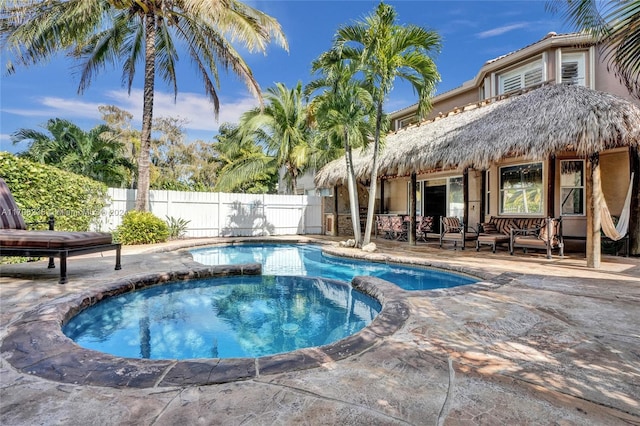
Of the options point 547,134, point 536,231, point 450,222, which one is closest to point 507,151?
point 547,134

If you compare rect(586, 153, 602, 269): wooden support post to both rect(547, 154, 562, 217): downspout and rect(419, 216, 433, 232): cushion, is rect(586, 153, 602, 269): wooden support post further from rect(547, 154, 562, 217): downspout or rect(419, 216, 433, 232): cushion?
rect(419, 216, 433, 232): cushion

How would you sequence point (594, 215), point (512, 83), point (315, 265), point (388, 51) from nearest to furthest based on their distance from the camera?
1. point (594, 215)
2. point (388, 51)
3. point (315, 265)
4. point (512, 83)

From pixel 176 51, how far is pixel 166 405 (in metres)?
12.2

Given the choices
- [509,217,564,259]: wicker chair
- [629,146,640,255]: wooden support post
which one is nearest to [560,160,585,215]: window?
[629,146,640,255]: wooden support post

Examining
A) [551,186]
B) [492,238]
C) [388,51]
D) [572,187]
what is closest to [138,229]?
[388,51]

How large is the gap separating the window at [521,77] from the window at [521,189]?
345 centimetres

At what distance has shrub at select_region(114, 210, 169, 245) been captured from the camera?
31.8 feet

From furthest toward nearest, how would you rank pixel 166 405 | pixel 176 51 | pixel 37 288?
pixel 176 51 < pixel 37 288 < pixel 166 405

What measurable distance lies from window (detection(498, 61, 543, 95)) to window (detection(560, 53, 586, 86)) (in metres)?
0.65

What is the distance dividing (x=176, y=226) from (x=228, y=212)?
2.21 metres

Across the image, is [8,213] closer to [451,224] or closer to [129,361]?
[129,361]

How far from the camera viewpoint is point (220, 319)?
14.0ft

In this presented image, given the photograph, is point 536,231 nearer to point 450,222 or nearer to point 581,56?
point 450,222

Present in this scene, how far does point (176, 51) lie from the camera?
11.1 meters
